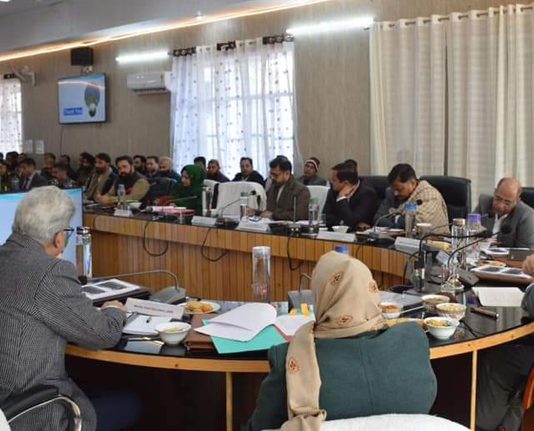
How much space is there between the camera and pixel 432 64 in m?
5.61

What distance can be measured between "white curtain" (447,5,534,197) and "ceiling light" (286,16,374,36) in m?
0.98

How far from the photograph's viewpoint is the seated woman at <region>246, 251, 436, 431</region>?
4.37ft

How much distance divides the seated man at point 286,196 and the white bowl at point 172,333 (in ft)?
9.14

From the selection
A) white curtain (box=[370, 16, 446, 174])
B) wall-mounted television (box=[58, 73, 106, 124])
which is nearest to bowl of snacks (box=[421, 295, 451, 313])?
white curtain (box=[370, 16, 446, 174])

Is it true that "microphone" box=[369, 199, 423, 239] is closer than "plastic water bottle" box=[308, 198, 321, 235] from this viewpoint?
Yes

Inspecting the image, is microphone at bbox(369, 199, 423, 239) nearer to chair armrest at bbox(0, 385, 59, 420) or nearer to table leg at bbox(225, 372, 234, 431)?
table leg at bbox(225, 372, 234, 431)

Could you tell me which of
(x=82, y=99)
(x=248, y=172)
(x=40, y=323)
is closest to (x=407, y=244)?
(x=40, y=323)

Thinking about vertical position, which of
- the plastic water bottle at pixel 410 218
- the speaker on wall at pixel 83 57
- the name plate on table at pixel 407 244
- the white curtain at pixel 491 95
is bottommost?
the name plate on table at pixel 407 244

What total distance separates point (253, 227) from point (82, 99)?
6210mm

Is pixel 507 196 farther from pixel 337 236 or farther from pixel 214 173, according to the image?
pixel 214 173

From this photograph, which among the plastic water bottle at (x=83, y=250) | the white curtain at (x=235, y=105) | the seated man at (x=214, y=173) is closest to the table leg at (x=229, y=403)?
the plastic water bottle at (x=83, y=250)

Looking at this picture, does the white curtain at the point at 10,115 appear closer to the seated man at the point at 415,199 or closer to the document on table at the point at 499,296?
the seated man at the point at 415,199

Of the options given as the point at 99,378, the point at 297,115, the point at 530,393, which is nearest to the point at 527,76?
the point at 297,115

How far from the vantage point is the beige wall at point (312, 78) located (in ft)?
20.5
